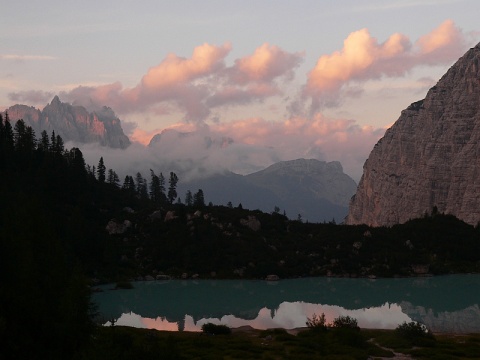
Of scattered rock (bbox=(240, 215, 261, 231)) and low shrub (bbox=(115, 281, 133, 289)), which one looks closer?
low shrub (bbox=(115, 281, 133, 289))

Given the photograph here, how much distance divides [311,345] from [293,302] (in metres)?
49.8

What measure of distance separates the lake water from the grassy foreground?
13493 mm

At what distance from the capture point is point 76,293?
3741 cm

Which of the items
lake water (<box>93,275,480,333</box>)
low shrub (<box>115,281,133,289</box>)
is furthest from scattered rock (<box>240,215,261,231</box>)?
low shrub (<box>115,281,133,289</box>)

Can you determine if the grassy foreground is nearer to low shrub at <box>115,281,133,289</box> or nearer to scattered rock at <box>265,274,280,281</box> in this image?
low shrub at <box>115,281,133,289</box>

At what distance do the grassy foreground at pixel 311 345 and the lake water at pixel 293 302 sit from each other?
1349cm

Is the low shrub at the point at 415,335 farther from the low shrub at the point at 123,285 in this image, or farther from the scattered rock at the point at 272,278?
the scattered rock at the point at 272,278

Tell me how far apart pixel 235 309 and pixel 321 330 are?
106 ft

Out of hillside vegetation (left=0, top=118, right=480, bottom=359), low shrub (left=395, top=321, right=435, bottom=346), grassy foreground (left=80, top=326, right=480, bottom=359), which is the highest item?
hillside vegetation (left=0, top=118, right=480, bottom=359)

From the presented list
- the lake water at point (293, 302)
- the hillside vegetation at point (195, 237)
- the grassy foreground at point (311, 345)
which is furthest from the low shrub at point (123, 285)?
the grassy foreground at point (311, 345)

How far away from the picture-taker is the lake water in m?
76.6

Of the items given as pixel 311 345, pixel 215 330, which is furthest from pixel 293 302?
pixel 311 345

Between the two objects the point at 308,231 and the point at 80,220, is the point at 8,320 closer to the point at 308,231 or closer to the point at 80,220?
the point at 80,220

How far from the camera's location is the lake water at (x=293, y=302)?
76625 millimetres
